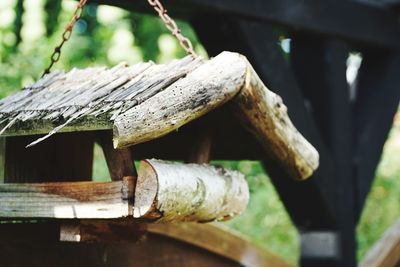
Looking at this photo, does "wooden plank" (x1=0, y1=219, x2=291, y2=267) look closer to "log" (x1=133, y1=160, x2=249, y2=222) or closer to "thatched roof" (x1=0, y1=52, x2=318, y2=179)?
"log" (x1=133, y1=160, x2=249, y2=222)

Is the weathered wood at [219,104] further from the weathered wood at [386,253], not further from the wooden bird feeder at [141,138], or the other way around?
the weathered wood at [386,253]

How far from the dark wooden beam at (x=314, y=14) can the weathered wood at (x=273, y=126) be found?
91cm

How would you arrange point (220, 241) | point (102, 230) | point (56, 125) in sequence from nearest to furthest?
point (56, 125) → point (102, 230) → point (220, 241)

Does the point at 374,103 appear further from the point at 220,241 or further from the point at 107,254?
the point at 107,254

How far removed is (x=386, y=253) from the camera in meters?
3.39

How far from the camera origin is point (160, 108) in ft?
4.75

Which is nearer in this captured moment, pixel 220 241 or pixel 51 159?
pixel 51 159

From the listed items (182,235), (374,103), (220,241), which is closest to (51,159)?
(182,235)

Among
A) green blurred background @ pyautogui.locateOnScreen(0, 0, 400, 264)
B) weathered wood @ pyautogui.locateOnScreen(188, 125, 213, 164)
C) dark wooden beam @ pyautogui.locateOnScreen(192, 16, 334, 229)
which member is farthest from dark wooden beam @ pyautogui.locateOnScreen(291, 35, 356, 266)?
weathered wood @ pyautogui.locateOnScreen(188, 125, 213, 164)

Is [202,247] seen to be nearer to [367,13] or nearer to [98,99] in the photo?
[98,99]

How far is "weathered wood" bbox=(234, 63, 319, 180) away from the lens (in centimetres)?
165

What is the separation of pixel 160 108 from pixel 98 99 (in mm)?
180

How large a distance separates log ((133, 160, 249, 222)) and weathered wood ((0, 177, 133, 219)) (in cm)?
5

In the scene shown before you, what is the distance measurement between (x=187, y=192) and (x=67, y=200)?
10.4 inches
